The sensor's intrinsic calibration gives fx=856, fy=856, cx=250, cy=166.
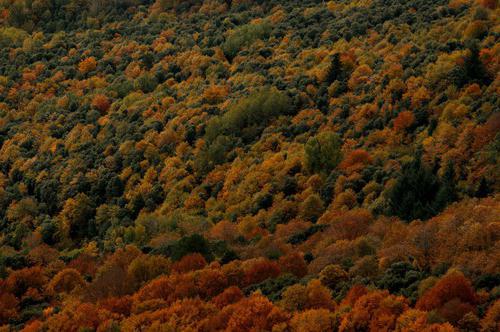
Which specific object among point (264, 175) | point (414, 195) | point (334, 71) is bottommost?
point (264, 175)

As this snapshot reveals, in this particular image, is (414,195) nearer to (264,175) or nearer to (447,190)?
(447,190)

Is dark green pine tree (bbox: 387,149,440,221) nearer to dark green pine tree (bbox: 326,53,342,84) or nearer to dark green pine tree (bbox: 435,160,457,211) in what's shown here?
dark green pine tree (bbox: 435,160,457,211)

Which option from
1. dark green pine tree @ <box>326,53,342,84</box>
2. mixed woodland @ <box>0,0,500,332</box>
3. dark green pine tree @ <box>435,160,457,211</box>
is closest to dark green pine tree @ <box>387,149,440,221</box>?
mixed woodland @ <box>0,0,500,332</box>

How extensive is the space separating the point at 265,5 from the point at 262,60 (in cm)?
3540

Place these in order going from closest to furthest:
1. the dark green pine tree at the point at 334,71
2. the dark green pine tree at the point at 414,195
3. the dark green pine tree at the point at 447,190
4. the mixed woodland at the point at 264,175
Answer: the mixed woodland at the point at 264,175, the dark green pine tree at the point at 447,190, the dark green pine tree at the point at 414,195, the dark green pine tree at the point at 334,71

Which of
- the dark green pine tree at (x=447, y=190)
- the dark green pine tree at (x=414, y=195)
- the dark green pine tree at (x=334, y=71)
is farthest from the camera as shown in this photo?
the dark green pine tree at (x=334, y=71)

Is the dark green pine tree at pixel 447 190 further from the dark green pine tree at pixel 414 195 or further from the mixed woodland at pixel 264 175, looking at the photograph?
the dark green pine tree at pixel 414 195

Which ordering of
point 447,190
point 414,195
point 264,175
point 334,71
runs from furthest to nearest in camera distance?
point 334,71
point 264,175
point 414,195
point 447,190

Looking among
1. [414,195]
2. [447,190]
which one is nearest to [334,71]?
[414,195]

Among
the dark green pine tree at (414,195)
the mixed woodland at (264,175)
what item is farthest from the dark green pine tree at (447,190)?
the dark green pine tree at (414,195)

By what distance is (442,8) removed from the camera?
142000 mm

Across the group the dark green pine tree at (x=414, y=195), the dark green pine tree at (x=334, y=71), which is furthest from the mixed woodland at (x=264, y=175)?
the dark green pine tree at (x=334, y=71)

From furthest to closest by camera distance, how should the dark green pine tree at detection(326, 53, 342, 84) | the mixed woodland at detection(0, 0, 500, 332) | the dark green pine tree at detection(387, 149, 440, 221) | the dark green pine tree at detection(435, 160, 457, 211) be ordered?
the dark green pine tree at detection(326, 53, 342, 84) < the dark green pine tree at detection(387, 149, 440, 221) < the dark green pine tree at detection(435, 160, 457, 211) < the mixed woodland at detection(0, 0, 500, 332)

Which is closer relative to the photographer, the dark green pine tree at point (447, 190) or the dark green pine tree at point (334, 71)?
the dark green pine tree at point (447, 190)
